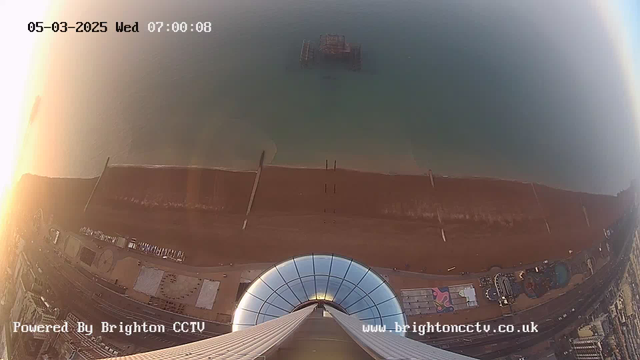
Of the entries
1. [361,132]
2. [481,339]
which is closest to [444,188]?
[361,132]

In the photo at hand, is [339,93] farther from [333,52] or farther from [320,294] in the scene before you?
[320,294]

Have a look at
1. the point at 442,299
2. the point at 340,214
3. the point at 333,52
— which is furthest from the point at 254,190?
the point at 442,299

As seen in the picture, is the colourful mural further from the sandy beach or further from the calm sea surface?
the calm sea surface

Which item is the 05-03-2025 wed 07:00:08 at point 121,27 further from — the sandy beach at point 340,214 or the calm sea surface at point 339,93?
the sandy beach at point 340,214

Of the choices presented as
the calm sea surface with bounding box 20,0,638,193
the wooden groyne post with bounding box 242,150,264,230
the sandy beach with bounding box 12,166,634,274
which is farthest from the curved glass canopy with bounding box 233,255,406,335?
the calm sea surface with bounding box 20,0,638,193

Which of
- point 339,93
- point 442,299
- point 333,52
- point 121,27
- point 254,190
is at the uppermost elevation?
point 121,27
